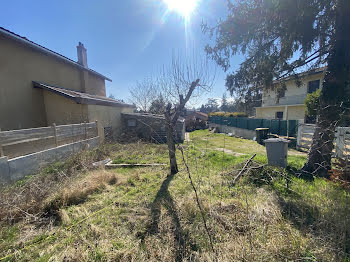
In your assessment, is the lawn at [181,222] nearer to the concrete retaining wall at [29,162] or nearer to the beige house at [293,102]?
the concrete retaining wall at [29,162]

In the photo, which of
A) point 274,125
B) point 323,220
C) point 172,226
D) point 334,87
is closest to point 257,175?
point 323,220

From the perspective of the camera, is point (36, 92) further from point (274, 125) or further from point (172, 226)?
point (274, 125)

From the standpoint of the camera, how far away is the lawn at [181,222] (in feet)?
6.79

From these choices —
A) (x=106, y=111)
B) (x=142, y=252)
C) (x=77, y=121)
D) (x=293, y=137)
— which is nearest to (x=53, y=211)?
(x=142, y=252)

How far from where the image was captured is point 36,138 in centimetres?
561

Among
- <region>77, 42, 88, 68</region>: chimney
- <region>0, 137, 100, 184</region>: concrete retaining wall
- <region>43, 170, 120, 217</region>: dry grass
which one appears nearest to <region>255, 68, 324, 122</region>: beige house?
<region>43, 170, 120, 217</region>: dry grass

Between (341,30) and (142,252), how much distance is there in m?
6.76

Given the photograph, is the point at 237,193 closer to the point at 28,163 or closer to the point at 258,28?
the point at 258,28

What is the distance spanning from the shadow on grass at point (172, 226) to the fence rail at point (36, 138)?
511 centimetres

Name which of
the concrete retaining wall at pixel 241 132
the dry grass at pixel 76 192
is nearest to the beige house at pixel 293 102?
the concrete retaining wall at pixel 241 132

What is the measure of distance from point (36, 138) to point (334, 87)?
10.1 m

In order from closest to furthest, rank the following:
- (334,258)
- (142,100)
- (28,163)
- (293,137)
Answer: (334,258) → (28,163) → (293,137) → (142,100)

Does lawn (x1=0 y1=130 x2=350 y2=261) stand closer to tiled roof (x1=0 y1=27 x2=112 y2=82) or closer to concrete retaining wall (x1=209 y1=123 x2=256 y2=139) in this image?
tiled roof (x1=0 y1=27 x2=112 y2=82)

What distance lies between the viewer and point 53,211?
311cm
